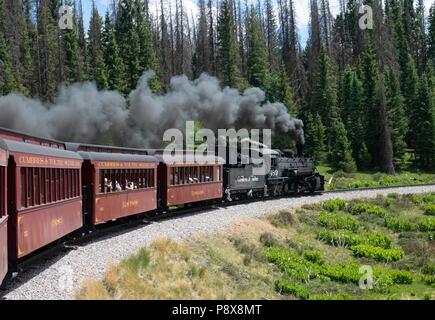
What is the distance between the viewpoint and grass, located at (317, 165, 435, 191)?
46.0 metres

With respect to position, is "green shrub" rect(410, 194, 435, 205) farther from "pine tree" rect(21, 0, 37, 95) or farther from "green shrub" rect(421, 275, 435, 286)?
"pine tree" rect(21, 0, 37, 95)

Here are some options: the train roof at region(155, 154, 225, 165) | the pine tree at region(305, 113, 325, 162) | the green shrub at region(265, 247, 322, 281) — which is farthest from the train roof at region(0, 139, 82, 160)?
the pine tree at region(305, 113, 325, 162)

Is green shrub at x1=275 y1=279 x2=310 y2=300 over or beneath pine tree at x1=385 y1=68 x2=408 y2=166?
beneath

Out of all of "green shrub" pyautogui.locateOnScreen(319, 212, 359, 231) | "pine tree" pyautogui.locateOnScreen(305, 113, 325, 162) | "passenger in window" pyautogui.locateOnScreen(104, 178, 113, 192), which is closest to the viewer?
"passenger in window" pyautogui.locateOnScreen(104, 178, 113, 192)

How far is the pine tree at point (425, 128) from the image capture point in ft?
196

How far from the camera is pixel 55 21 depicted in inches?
2559

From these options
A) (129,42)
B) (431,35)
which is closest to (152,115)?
(129,42)

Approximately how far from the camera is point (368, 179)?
52344mm

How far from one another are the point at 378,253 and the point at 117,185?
1019 centimetres

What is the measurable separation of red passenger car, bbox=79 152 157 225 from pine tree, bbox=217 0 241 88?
140ft

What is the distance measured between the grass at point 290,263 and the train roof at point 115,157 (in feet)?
11.5

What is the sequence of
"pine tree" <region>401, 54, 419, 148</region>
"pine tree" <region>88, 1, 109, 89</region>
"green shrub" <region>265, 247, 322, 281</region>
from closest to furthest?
"green shrub" <region>265, 247, 322, 281</region>
"pine tree" <region>88, 1, 109, 89</region>
"pine tree" <region>401, 54, 419, 148</region>

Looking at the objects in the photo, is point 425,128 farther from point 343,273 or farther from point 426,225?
point 343,273
